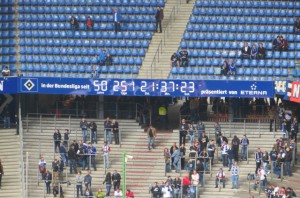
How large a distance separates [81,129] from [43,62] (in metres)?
4.81

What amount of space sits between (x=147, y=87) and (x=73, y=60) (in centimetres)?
483

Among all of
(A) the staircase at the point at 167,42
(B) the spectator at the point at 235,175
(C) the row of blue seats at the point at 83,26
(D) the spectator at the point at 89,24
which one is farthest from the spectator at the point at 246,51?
(D) the spectator at the point at 89,24

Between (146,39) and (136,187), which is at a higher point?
(146,39)

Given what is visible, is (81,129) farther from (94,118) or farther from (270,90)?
(270,90)

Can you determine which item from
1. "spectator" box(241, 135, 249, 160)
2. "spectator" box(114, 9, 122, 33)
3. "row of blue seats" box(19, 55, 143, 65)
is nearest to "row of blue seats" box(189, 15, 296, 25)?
"spectator" box(114, 9, 122, 33)

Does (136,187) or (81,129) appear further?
(81,129)

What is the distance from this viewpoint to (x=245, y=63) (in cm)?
5872

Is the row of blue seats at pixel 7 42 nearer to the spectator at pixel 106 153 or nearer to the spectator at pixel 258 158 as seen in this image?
the spectator at pixel 106 153

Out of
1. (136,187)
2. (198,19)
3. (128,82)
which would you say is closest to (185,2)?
(198,19)

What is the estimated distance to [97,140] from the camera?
57.5m

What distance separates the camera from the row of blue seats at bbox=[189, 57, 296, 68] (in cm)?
5841

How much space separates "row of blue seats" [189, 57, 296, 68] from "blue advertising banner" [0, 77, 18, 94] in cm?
869

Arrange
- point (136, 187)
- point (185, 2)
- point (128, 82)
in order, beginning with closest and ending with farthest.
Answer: point (136, 187)
point (128, 82)
point (185, 2)

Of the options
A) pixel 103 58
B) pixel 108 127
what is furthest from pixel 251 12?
pixel 108 127
